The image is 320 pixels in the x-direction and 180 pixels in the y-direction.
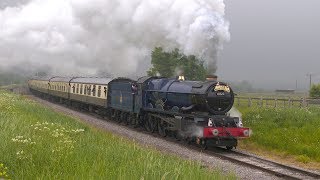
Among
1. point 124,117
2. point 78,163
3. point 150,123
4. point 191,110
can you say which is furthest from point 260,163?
point 124,117

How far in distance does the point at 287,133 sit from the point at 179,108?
4.80 m

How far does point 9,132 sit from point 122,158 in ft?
10.7

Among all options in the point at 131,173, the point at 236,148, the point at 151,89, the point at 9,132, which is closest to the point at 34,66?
the point at 151,89

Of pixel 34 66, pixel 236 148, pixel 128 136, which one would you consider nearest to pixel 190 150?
pixel 236 148

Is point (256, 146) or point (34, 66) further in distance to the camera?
point (34, 66)

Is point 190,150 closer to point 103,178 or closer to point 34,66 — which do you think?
point 103,178

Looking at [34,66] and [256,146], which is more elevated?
[34,66]

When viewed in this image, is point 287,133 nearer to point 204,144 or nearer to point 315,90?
point 204,144

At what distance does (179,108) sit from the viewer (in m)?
18.1

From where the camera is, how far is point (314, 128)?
18703mm

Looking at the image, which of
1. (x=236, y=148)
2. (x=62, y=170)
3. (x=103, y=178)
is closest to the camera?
(x=103, y=178)

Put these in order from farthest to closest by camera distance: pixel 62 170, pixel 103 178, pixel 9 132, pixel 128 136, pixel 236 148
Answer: pixel 128 136 → pixel 236 148 → pixel 9 132 → pixel 62 170 → pixel 103 178

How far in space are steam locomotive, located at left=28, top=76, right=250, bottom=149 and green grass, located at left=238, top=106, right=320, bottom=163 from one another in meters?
1.83

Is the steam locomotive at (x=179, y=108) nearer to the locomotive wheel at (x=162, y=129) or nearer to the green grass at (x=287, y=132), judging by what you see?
the locomotive wheel at (x=162, y=129)
